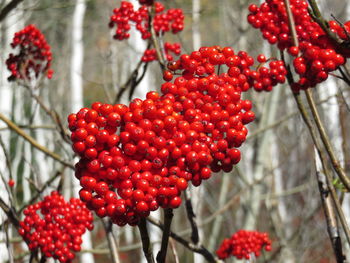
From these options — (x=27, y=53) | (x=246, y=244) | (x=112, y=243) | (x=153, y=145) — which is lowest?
(x=246, y=244)

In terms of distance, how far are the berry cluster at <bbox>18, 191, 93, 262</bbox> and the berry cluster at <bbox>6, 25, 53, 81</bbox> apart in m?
1.09

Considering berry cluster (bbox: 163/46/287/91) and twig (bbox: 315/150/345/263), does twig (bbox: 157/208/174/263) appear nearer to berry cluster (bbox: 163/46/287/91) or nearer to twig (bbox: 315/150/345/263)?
berry cluster (bbox: 163/46/287/91)

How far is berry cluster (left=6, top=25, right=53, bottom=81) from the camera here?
2.71m

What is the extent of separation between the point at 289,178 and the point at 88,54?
9213mm

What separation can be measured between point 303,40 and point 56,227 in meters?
1.34

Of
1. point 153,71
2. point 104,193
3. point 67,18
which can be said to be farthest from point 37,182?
point 67,18

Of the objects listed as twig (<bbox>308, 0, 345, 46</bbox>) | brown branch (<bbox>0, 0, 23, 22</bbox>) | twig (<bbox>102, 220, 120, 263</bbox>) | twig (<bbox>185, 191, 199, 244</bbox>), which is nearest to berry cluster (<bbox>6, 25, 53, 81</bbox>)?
brown branch (<bbox>0, 0, 23, 22</bbox>)

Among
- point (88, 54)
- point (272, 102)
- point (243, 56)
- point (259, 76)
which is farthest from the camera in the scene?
point (88, 54)

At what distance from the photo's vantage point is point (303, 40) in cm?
151

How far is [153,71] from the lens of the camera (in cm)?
792

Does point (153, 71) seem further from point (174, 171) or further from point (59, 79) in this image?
point (174, 171)

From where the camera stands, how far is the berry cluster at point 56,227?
71.4 inches

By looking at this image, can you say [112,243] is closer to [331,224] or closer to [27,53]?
[331,224]

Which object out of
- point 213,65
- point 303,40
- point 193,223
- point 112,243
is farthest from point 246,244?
point 213,65
